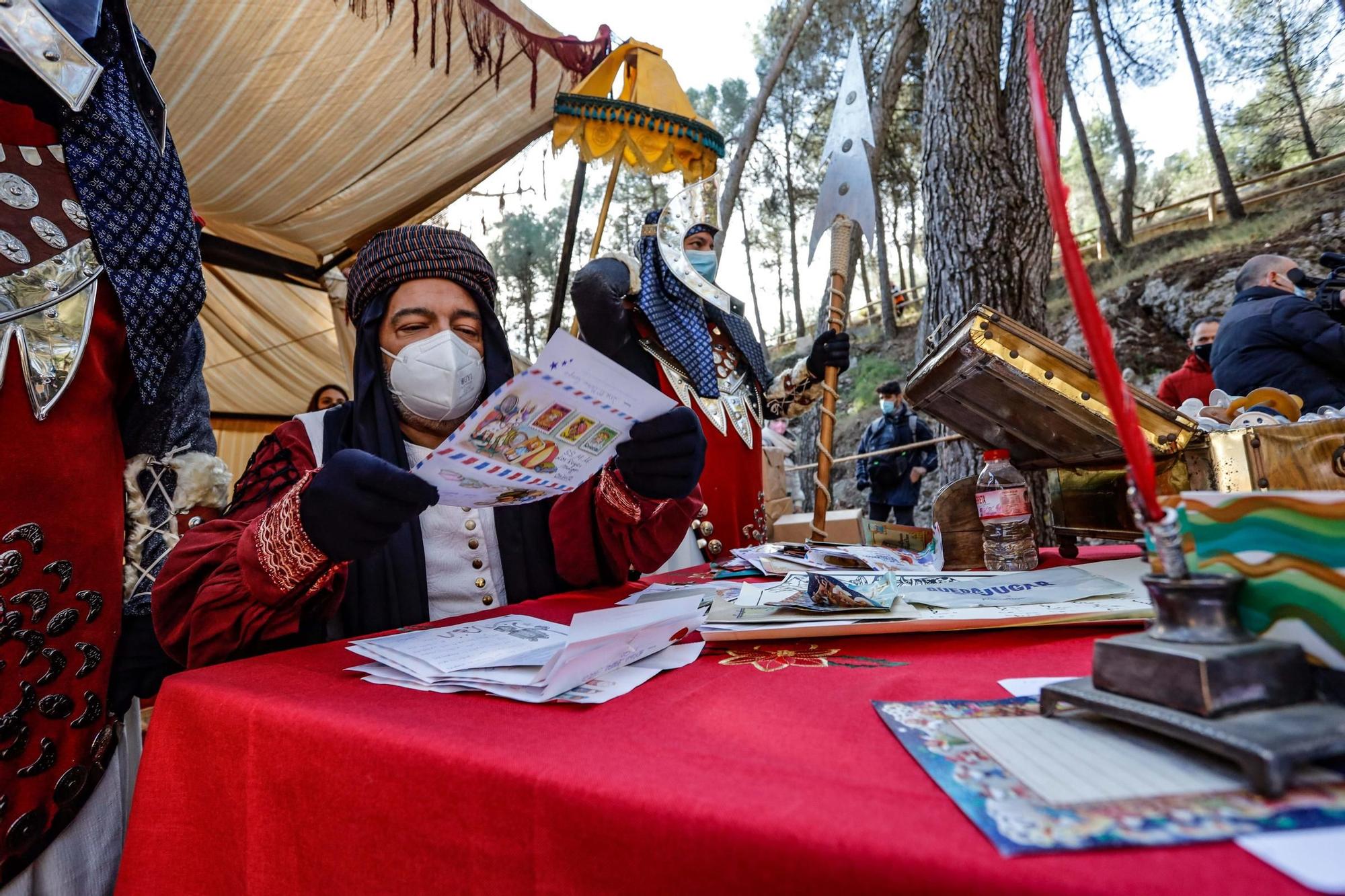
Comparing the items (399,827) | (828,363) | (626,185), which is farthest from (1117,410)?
(626,185)

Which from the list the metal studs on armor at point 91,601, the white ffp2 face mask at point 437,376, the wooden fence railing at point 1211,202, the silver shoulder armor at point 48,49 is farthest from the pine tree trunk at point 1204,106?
the metal studs on armor at point 91,601

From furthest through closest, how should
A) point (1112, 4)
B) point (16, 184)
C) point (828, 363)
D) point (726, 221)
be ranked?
point (1112, 4) < point (726, 221) < point (828, 363) < point (16, 184)

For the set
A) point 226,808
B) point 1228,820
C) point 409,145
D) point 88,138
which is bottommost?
point 226,808

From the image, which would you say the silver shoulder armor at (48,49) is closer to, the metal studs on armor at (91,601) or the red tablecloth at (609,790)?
the metal studs on armor at (91,601)

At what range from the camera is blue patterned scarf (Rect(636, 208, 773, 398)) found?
3.03 metres

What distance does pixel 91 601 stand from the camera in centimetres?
136

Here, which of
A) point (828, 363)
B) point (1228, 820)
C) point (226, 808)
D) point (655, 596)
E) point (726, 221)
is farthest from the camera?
point (726, 221)

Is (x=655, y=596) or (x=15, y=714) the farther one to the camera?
(x=655, y=596)

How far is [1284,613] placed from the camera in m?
0.55

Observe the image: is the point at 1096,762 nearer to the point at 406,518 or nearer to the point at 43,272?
the point at 406,518

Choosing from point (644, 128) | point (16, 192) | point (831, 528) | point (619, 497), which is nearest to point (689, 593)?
point (619, 497)

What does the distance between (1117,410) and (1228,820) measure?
280 millimetres

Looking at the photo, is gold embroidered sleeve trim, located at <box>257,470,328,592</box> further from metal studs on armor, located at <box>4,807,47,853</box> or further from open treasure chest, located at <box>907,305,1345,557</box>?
open treasure chest, located at <box>907,305,1345,557</box>

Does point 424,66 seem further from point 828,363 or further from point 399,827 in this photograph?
point 399,827
